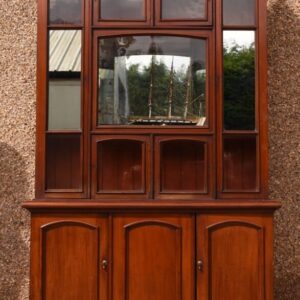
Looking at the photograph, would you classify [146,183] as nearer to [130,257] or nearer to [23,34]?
[130,257]

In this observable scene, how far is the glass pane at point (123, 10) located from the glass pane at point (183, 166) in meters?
0.73

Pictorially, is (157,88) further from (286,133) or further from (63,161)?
(286,133)

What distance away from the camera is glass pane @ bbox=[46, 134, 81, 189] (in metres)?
2.51

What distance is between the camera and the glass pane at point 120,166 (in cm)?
251

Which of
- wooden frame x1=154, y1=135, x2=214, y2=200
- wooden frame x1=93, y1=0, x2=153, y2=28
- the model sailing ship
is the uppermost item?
wooden frame x1=93, y1=0, x2=153, y2=28

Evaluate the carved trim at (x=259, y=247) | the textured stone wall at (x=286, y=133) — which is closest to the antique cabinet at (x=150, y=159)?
the carved trim at (x=259, y=247)

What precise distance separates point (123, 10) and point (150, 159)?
0.85 metres

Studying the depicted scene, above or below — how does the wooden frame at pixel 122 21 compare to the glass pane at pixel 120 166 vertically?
above

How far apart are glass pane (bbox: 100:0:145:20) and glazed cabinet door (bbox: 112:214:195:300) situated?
1104mm

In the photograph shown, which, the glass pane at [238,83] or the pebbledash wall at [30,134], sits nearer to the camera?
the glass pane at [238,83]

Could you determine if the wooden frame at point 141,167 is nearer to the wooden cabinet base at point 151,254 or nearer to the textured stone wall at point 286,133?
the wooden cabinet base at point 151,254

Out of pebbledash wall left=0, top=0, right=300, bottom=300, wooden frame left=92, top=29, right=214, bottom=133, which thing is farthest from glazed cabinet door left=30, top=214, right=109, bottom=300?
pebbledash wall left=0, top=0, right=300, bottom=300

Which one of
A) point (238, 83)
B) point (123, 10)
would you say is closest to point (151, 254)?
point (238, 83)

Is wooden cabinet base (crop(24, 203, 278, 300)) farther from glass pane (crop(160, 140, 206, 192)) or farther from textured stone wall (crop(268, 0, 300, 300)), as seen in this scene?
textured stone wall (crop(268, 0, 300, 300))
